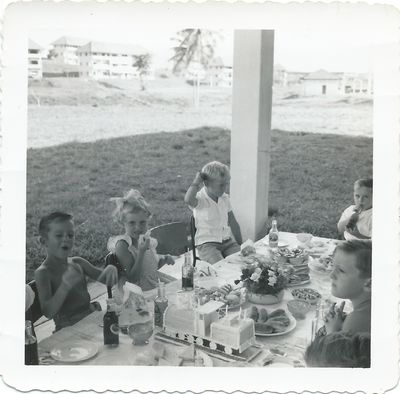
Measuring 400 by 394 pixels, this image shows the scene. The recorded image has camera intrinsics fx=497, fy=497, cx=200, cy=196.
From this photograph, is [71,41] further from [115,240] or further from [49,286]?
[49,286]

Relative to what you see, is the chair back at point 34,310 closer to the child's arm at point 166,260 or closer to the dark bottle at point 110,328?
the dark bottle at point 110,328

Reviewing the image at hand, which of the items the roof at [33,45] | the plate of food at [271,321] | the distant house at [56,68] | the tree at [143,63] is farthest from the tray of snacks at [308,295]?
the roof at [33,45]

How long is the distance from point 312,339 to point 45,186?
1.02m

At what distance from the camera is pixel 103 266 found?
1.73 meters

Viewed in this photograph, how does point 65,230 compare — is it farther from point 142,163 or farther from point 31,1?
point 31,1

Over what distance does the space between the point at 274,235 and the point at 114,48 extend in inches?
36.0

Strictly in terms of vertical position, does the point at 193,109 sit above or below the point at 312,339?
above

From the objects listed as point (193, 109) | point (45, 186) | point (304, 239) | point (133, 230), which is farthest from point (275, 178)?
point (45, 186)

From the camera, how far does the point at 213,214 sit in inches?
76.5

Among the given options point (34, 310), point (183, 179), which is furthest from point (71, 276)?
point (183, 179)

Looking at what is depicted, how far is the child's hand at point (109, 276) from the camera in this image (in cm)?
172

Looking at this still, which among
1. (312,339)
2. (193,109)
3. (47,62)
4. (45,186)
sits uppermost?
(47,62)

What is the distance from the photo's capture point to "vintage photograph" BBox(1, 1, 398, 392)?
1608mm

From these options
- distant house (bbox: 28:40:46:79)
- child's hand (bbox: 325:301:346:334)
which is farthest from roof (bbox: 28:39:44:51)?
child's hand (bbox: 325:301:346:334)
